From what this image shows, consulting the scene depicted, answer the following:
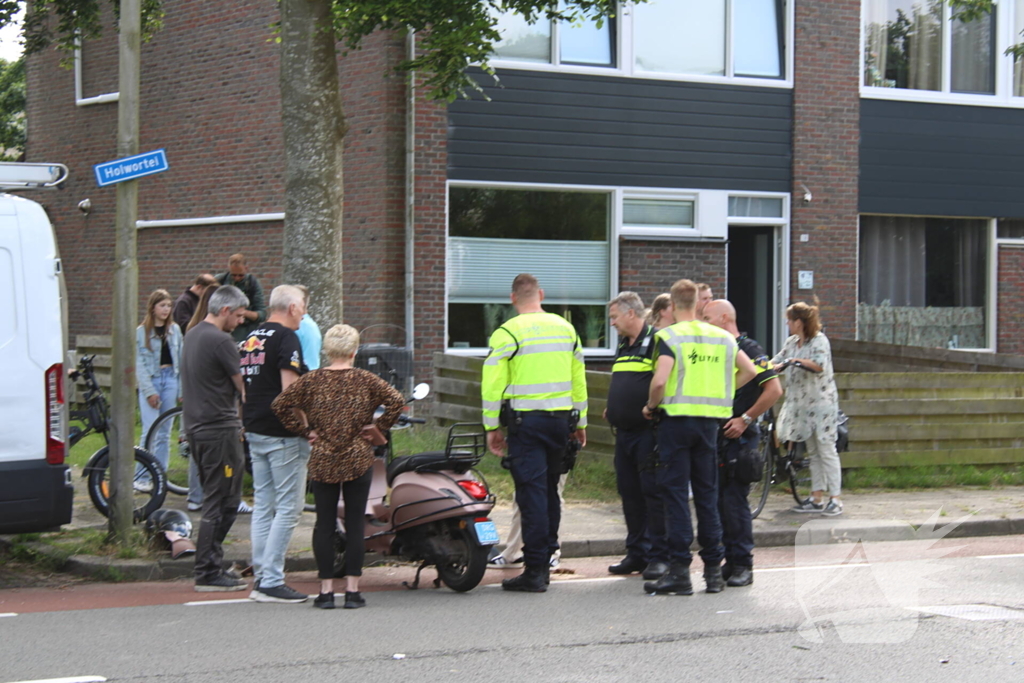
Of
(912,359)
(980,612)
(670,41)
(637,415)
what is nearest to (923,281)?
(912,359)

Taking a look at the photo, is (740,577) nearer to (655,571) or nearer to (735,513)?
(735,513)

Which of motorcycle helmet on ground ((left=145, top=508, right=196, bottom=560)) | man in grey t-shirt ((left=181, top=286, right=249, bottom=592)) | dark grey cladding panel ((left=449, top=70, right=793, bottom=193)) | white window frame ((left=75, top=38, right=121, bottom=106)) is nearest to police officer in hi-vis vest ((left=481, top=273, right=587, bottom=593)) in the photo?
man in grey t-shirt ((left=181, top=286, right=249, bottom=592))

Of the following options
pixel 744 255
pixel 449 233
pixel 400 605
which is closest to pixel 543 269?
pixel 449 233

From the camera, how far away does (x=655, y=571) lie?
25.1 feet

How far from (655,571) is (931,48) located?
12.1 metres

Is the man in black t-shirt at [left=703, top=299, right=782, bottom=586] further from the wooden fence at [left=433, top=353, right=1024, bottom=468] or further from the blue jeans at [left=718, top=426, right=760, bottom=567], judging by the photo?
the wooden fence at [left=433, top=353, right=1024, bottom=468]

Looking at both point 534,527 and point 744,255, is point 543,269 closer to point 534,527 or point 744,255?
point 744,255

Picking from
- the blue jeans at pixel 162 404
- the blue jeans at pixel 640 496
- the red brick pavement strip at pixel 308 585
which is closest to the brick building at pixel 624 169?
the blue jeans at pixel 162 404

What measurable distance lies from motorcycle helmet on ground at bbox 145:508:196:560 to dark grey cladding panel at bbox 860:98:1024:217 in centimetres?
1142

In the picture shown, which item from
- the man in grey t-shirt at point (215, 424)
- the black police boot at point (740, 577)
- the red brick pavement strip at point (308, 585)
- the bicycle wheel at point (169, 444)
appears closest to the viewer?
the red brick pavement strip at point (308, 585)

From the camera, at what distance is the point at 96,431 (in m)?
9.48

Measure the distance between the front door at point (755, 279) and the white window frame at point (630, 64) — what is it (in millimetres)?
2070

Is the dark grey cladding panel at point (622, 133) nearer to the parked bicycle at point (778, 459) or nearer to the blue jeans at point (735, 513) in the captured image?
the parked bicycle at point (778, 459)

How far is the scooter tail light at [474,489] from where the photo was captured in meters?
7.31
